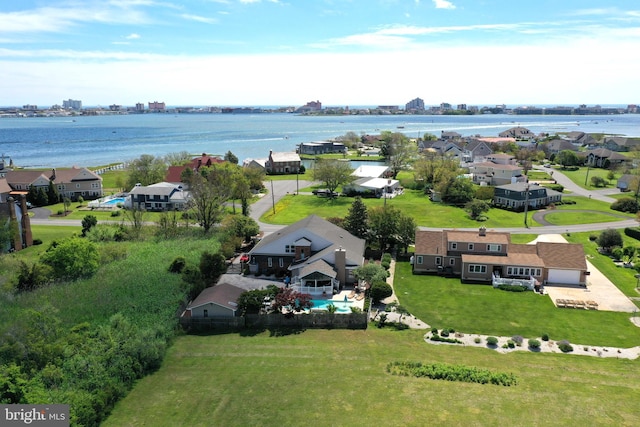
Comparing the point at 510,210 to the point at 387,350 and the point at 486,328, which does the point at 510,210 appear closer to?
the point at 486,328

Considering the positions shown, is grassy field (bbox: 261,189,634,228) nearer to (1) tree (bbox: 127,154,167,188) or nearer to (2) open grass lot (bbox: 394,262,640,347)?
(2) open grass lot (bbox: 394,262,640,347)

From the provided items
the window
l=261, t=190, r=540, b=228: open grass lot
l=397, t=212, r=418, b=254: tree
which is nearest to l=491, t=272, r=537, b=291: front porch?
the window

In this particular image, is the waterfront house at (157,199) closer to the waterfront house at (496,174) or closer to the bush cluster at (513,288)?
the bush cluster at (513,288)

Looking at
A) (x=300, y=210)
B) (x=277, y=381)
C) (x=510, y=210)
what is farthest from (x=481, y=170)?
(x=277, y=381)

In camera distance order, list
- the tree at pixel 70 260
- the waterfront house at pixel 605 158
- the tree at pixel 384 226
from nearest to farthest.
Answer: the tree at pixel 70 260 → the tree at pixel 384 226 → the waterfront house at pixel 605 158

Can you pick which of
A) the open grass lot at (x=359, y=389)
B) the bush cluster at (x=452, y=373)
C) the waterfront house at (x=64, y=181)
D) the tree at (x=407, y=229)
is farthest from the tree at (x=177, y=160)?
the bush cluster at (x=452, y=373)

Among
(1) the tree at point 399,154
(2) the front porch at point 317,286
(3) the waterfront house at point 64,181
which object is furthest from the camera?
(1) the tree at point 399,154

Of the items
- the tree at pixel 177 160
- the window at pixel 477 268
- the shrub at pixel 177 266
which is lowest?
the window at pixel 477 268
